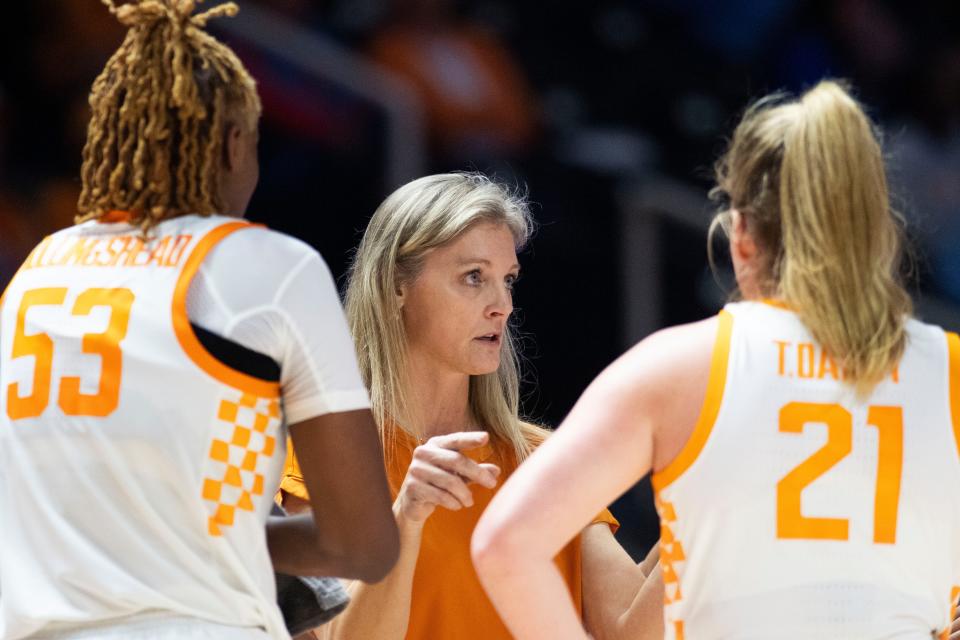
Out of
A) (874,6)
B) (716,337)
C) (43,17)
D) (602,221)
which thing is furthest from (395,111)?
(716,337)

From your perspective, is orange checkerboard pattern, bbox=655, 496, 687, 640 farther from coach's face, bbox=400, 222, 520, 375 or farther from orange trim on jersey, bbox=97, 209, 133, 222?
coach's face, bbox=400, 222, 520, 375

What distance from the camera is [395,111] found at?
17.8ft

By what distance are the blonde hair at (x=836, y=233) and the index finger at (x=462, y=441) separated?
52cm

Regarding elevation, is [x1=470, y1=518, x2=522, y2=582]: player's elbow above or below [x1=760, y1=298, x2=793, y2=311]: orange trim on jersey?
below

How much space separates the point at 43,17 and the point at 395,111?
4.77 feet

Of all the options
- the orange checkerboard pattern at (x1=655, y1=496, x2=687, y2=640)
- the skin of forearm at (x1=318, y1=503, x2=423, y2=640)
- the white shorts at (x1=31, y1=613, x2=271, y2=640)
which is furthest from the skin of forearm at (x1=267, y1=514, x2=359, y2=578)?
the skin of forearm at (x1=318, y1=503, x2=423, y2=640)

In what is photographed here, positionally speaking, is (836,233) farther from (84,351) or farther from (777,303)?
(84,351)

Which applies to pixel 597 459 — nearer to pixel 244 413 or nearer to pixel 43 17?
pixel 244 413

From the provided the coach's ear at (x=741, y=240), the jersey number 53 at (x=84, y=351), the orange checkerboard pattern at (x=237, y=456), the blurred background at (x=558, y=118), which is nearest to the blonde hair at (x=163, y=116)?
the jersey number 53 at (x=84, y=351)

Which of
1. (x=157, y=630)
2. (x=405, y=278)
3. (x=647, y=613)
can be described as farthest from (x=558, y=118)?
(x=157, y=630)

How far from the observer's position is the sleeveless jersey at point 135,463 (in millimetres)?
1743

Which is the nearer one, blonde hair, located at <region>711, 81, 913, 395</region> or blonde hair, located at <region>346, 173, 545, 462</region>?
blonde hair, located at <region>711, 81, 913, 395</region>

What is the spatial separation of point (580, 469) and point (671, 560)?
0.19 meters

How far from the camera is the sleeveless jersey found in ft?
5.72
